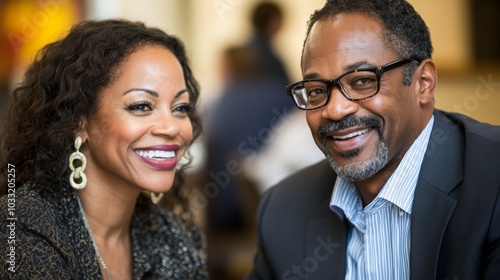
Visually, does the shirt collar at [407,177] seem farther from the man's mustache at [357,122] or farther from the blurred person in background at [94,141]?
the blurred person in background at [94,141]

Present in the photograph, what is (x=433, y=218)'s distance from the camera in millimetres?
1933

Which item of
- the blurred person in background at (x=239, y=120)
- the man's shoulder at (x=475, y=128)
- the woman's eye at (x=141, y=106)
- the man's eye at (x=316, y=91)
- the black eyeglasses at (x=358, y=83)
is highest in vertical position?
the black eyeglasses at (x=358, y=83)

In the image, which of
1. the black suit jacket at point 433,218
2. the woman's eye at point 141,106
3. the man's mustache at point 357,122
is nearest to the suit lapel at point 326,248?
the black suit jacket at point 433,218

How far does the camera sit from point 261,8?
15.0 ft

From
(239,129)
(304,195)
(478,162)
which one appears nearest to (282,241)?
(304,195)

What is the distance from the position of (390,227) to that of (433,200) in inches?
6.8

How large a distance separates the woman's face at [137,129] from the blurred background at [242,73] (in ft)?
1.53

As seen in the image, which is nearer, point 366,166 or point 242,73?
point 366,166

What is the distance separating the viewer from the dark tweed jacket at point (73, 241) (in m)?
2.04

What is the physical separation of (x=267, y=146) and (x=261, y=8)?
1.01 meters

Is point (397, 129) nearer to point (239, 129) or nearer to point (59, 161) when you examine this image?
point (59, 161)

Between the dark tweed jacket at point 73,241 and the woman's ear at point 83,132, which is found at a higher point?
the woman's ear at point 83,132

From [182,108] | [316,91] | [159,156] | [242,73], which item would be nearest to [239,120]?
[242,73]

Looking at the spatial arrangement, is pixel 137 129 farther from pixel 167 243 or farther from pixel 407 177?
pixel 407 177
